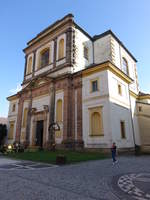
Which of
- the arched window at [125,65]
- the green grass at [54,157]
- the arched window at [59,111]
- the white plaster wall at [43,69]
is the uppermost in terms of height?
the arched window at [125,65]

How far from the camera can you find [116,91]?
17750 millimetres

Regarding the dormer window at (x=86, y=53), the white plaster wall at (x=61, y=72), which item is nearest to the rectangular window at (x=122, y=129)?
the white plaster wall at (x=61, y=72)

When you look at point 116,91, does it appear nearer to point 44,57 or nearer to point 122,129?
point 122,129

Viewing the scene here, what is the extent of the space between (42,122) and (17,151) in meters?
4.65

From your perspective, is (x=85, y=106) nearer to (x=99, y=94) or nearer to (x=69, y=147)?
(x=99, y=94)

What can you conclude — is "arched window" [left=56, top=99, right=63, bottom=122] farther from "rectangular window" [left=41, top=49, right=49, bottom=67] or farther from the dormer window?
"rectangular window" [left=41, top=49, right=49, bottom=67]

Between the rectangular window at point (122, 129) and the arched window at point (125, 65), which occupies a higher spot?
the arched window at point (125, 65)

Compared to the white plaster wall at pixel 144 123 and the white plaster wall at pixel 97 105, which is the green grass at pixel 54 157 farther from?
the white plaster wall at pixel 144 123

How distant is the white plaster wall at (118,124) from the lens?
1565 centimetres

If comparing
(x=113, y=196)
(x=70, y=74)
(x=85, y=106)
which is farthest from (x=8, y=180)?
(x=70, y=74)

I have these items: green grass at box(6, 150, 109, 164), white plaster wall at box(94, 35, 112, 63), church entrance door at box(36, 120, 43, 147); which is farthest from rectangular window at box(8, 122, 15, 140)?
white plaster wall at box(94, 35, 112, 63)

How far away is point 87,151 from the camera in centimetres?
1591

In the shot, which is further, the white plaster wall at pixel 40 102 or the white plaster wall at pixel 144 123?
the white plaster wall at pixel 144 123

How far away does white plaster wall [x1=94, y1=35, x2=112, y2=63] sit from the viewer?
899 inches
